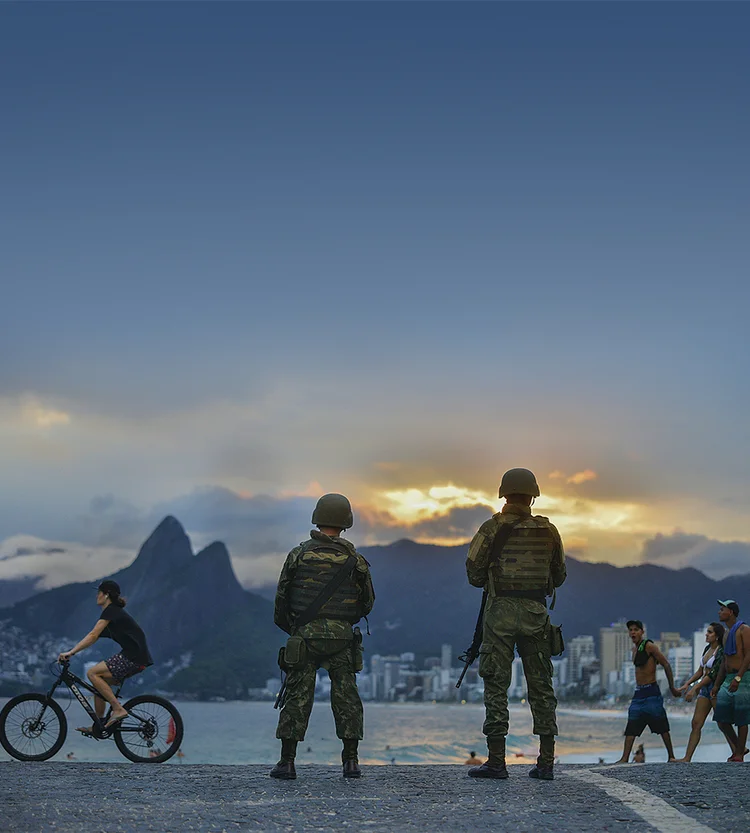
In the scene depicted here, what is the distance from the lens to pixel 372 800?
870 centimetres

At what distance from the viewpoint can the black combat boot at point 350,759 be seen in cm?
1021

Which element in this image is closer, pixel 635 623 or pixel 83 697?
pixel 83 697

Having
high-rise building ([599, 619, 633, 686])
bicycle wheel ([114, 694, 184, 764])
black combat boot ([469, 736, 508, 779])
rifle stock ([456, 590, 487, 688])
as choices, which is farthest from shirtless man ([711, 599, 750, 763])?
high-rise building ([599, 619, 633, 686])

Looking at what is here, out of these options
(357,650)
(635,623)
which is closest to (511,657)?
(357,650)

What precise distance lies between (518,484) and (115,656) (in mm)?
5484

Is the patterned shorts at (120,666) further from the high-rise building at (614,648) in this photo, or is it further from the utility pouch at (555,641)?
the high-rise building at (614,648)

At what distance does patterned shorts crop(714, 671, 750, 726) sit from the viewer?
14359 millimetres

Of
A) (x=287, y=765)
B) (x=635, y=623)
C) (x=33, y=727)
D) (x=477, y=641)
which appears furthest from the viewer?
(x=635, y=623)

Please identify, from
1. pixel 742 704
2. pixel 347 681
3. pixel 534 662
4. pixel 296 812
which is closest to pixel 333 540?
pixel 347 681

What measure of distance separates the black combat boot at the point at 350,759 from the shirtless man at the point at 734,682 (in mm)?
5991

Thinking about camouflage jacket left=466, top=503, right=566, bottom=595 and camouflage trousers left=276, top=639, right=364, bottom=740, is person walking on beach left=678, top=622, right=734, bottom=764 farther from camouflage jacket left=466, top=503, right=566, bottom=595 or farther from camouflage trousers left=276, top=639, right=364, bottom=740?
camouflage trousers left=276, top=639, right=364, bottom=740

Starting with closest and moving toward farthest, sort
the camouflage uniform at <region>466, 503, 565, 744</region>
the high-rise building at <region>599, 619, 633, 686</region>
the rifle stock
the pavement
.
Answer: the pavement
the camouflage uniform at <region>466, 503, 565, 744</region>
the rifle stock
the high-rise building at <region>599, 619, 633, 686</region>

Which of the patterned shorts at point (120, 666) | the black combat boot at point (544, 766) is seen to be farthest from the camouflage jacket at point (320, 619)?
the patterned shorts at point (120, 666)

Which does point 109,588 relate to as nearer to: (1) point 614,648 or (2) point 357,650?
(2) point 357,650
